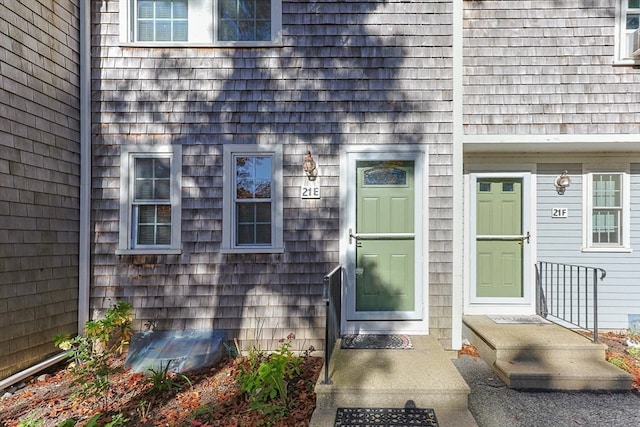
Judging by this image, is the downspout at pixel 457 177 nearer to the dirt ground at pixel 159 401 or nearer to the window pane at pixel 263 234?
the dirt ground at pixel 159 401

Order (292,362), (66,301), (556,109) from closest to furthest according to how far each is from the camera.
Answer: (292,362) < (66,301) < (556,109)

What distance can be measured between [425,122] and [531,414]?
312 cm

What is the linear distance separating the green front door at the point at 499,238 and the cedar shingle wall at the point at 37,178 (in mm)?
5144

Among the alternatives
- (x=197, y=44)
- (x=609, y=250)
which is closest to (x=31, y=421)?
(x=197, y=44)

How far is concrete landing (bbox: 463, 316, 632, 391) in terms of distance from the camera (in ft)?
11.2

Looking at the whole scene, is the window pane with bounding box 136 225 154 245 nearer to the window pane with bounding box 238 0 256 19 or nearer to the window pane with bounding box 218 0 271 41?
the window pane with bounding box 218 0 271 41

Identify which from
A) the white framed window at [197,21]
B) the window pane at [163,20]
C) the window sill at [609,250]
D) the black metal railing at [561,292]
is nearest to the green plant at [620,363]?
the black metal railing at [561,292]

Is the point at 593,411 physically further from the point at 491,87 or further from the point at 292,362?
the point at 491,87

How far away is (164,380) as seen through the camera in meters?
3.50

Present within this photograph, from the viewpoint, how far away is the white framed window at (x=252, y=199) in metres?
4.35

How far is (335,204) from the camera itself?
4352 mm

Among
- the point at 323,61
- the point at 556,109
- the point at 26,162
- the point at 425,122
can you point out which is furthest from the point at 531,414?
the point at 26,162

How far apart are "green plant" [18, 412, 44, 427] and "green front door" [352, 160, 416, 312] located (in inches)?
120

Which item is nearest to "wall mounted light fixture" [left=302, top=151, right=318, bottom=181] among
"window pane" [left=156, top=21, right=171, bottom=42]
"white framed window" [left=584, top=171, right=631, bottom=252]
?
Answer: "window pane" [left=156, top=21, right=171, bottom=42]
